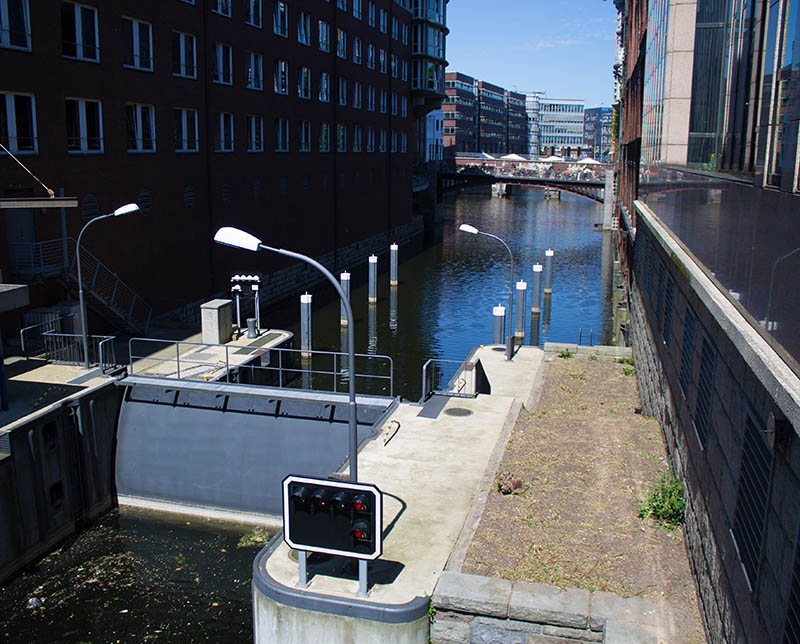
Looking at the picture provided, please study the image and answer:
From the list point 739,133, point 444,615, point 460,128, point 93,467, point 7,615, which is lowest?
point 7,615

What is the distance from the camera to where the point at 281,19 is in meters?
42.1

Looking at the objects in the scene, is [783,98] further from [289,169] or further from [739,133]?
[289,169]

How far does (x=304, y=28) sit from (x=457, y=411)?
33.4 m

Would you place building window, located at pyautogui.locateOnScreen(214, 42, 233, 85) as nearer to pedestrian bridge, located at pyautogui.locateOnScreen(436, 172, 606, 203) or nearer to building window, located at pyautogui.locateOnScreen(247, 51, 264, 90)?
building window, located at pyautogui.locateOnScreen(247, 51, 264, 90)

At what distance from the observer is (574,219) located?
319ft

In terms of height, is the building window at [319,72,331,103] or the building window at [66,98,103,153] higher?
the building window at [319,72,331,103]

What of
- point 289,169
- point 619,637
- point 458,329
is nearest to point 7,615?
point 619,637

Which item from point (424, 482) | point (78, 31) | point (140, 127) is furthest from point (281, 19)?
point (424, 482)

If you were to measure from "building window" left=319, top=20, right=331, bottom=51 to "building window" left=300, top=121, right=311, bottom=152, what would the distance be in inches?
208

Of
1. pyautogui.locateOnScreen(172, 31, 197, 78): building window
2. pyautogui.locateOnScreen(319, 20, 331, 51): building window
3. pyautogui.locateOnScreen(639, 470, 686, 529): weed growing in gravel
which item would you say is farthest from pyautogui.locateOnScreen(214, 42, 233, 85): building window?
pyautogui.locateOnScreen(639, 470, 686, 529): weed growing in gravel

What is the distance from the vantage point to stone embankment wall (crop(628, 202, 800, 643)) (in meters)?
6.34

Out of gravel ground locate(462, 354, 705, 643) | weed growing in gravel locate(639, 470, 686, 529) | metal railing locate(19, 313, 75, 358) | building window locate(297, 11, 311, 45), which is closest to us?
gravel ground locate(462, 354, 705, 643)

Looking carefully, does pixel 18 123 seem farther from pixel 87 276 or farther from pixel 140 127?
pixel 140 127

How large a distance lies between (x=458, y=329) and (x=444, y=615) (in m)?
28.7
